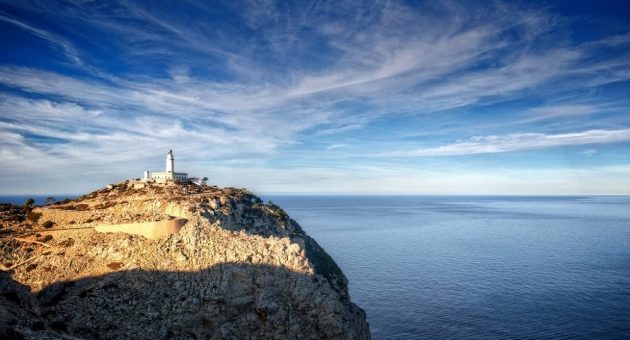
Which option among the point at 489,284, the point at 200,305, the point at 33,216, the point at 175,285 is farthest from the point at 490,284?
the point at 33,216

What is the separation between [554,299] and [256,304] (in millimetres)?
45999

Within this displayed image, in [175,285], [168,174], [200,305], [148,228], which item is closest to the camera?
[200,305]

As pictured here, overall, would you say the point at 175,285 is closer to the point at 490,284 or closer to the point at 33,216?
the point at 33,216

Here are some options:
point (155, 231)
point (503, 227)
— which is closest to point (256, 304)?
point (155, 231)

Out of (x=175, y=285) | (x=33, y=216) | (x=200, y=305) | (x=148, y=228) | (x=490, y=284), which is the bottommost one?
(x=490, y=284)

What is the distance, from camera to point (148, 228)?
116ft

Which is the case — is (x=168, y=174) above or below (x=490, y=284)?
above

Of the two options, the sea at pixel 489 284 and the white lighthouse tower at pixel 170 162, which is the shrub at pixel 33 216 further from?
the sea at pixel 489 284

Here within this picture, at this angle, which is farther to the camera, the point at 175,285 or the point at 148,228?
the point at 148,228

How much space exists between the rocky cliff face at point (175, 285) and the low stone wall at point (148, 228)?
2.36 feet

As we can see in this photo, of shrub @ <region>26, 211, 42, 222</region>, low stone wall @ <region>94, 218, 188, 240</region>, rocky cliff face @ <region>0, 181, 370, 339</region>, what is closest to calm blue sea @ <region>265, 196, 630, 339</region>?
rocky cliff face @ <region>0, 181, 370, 339</region>

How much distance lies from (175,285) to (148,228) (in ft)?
22.5

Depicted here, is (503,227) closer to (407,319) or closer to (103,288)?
(407,319)

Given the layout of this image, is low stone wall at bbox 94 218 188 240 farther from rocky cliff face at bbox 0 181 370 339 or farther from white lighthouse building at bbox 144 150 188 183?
white lighthouse building at bbox 144 150 188 183
